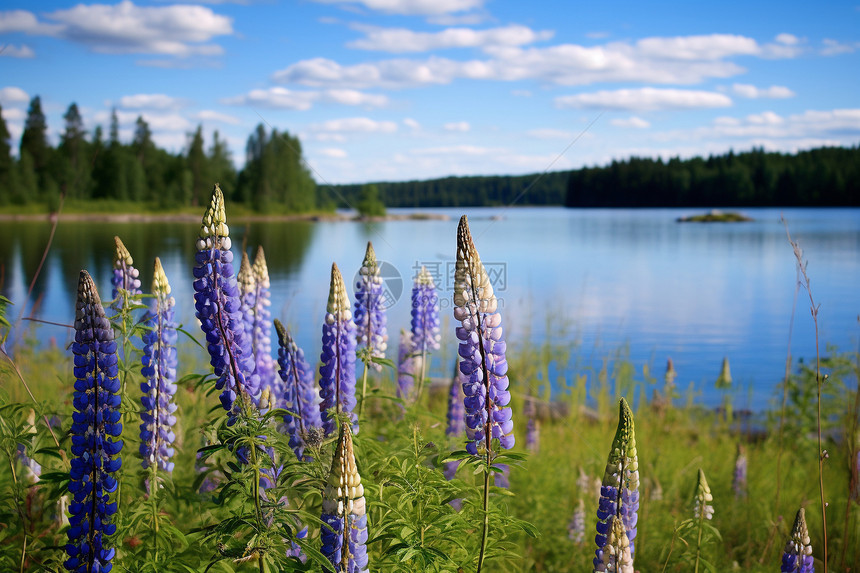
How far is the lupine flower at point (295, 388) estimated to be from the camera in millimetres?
3193

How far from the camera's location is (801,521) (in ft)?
9.71

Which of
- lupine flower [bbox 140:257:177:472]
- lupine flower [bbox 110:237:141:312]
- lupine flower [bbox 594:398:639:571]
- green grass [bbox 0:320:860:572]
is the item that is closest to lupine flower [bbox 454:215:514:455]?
green grass [bbox 0:320:860:572]

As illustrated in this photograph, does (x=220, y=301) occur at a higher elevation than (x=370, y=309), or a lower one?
higher

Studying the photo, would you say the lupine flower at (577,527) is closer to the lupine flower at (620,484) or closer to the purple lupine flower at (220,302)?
the lupine flower at (620,484)

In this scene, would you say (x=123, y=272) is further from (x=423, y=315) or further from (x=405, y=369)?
(x=405, y=369)

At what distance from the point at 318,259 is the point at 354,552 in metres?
33.0

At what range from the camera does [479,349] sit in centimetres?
226

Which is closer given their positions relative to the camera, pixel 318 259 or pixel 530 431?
pixel 530 431

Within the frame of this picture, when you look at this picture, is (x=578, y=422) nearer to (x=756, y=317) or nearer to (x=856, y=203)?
(x=756, y=317)

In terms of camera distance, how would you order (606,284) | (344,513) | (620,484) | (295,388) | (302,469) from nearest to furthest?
(344,513) → (302,469) → (620,484) → (295,388) → (606,284)

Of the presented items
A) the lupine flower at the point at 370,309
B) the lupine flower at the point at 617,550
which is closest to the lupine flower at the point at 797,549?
the lupine flower at the point at 617,550

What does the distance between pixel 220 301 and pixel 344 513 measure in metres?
0.92

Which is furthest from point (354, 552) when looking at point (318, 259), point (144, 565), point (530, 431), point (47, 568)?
point (318, 259)

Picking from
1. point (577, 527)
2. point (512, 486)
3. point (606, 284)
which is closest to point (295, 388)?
point (512, 486)
